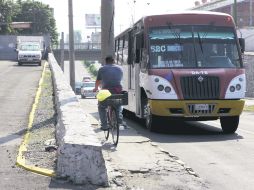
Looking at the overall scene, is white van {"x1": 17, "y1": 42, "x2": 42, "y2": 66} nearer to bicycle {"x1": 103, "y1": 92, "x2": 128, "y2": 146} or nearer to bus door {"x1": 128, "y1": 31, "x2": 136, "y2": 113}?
bus door {"x1": 128, "y1": 31, "x2": 136, "y2": 113}

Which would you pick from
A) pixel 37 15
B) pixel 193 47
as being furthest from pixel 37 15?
pixel 193 47

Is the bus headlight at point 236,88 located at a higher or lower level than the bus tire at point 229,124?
higher

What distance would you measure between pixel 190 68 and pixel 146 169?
5541 mm

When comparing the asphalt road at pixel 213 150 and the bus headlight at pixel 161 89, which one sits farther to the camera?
the bus headlight at pixel 161 89

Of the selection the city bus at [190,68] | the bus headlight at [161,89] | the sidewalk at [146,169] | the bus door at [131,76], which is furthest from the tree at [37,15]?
the sidewalk at [146,169]

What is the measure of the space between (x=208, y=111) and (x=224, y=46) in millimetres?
1838

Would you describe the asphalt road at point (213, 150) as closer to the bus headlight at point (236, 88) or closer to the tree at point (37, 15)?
the bus headlight at point (236, 88)

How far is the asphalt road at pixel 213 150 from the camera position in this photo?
8.51 meters

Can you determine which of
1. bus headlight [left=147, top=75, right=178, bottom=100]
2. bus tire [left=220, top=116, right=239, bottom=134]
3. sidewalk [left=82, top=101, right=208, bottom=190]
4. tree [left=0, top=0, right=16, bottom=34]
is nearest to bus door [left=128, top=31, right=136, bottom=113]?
bus headlight [left=147, top=75, right=178, bottom=100]

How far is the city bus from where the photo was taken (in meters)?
13.6

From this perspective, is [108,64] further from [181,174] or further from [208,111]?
[181,174]

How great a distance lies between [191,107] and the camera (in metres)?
13.6

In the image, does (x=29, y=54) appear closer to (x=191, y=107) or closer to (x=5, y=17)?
(x=191, y=107)

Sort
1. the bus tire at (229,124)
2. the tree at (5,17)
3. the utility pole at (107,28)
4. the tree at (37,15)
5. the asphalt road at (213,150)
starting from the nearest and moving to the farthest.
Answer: the asphalt road at (213,150), the bus tire at (229,124), the utility pole at (107,28), the tree at (5,17), the tree at (37,15)
